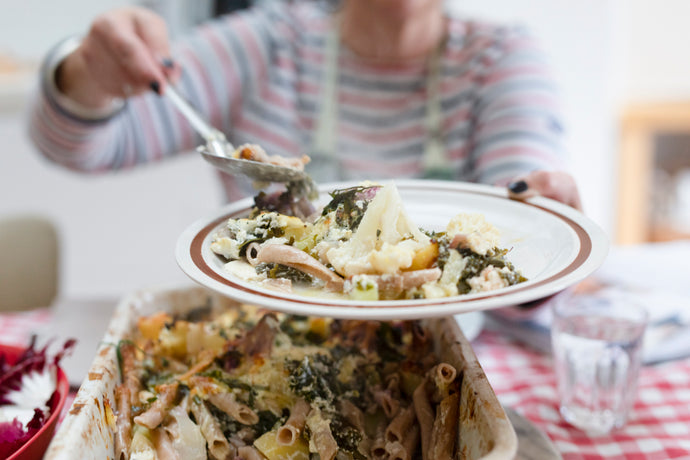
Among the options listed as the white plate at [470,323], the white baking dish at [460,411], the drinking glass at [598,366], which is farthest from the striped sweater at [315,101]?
the white baking dish at [460,411]

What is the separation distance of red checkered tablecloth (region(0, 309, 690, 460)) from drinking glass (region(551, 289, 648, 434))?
24 millimetres

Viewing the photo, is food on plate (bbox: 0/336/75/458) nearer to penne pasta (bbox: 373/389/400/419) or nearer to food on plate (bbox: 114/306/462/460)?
food on plate (bbox: 114/306/462/460)

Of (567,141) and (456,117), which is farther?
(567,141)

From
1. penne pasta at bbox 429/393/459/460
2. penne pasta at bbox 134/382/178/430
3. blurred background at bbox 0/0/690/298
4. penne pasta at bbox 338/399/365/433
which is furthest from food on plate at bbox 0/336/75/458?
blurred background at bbox 0/0/690/298

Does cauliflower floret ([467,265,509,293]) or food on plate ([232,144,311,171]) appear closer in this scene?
cauliflower floret ([467,265,509,293])

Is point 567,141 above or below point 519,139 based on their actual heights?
above

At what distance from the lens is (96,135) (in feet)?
4.38

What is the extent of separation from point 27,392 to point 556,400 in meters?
0.77

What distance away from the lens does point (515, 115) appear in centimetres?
134

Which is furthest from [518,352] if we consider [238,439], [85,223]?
[85,223]

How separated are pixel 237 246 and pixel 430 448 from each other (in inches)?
12.6

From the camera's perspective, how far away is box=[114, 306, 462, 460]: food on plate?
2.15ft

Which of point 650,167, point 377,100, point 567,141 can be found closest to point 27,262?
point 377,100

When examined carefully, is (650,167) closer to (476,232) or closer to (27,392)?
(476,232)
